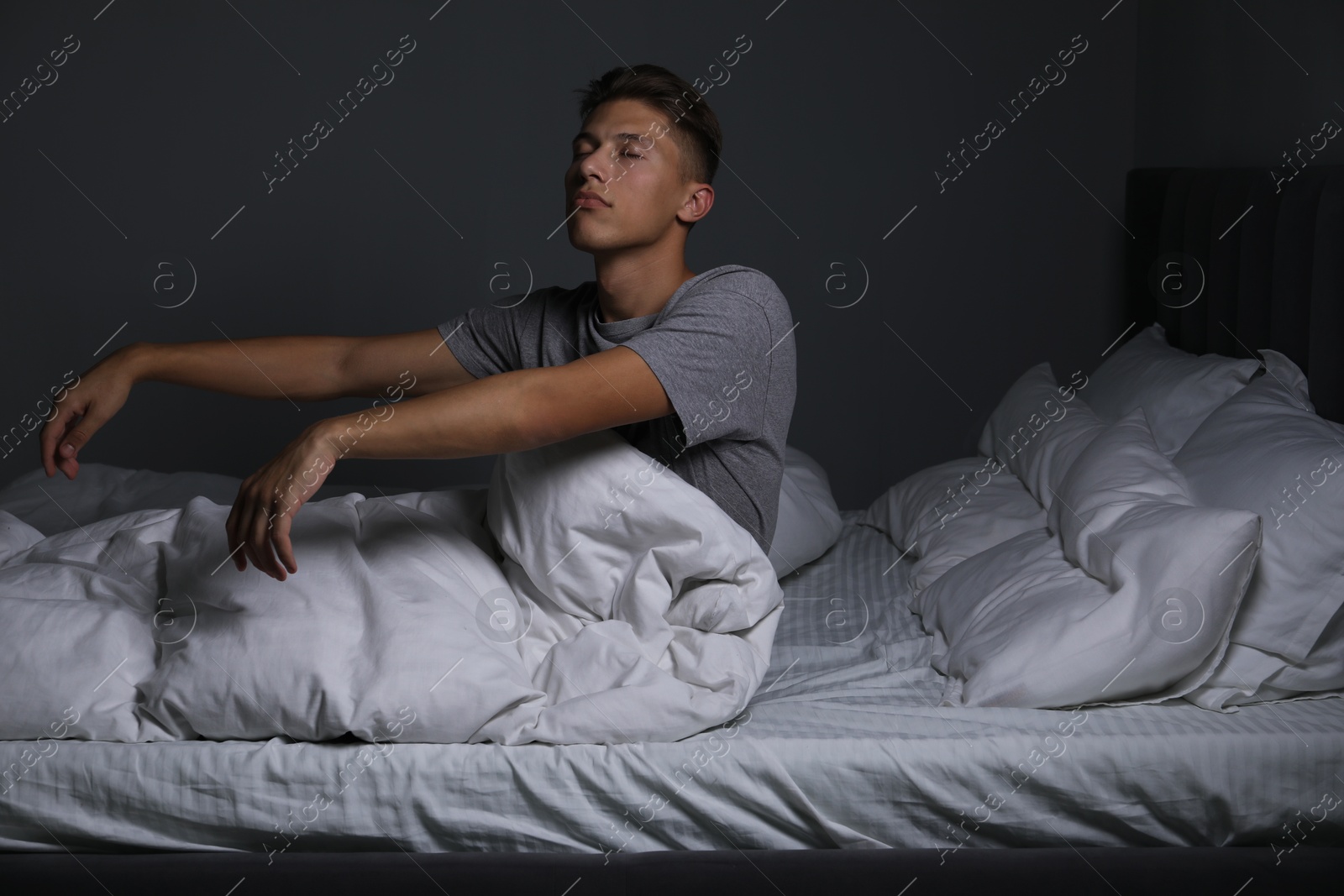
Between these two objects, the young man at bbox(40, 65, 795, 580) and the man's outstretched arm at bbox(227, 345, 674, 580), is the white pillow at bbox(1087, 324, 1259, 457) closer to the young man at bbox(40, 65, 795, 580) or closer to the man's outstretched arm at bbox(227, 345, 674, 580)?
the young man at bbox(40, 65, 795, 580)

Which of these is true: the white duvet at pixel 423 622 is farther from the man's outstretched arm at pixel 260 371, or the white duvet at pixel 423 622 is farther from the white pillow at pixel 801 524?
the white pillow at pixel 801 524

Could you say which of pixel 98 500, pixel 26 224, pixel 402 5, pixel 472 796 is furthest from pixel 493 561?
pixel 26 224

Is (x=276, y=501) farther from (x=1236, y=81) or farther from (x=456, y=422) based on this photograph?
(x=1236, y=81)

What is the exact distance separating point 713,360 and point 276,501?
508 mm

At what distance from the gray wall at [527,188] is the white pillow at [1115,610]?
165 centimetres

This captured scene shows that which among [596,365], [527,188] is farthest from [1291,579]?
[527,188]

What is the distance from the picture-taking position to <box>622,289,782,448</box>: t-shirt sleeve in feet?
4.06

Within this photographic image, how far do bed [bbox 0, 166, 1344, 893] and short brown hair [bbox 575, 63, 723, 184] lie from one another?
0.76 meters

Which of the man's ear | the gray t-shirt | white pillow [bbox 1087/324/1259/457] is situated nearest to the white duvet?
the gray t-shirt

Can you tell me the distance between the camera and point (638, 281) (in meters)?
1.46

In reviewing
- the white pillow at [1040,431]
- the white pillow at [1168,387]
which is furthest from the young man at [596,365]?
the white pillow at [1168,387]

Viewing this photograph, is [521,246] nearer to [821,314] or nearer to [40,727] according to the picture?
[821,314]

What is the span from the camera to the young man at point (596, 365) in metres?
1.14

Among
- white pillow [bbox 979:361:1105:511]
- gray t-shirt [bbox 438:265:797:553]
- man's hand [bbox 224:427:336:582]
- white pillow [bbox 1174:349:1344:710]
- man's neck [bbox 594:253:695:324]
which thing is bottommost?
white pillow [bbox 1174:349:1344:710]
